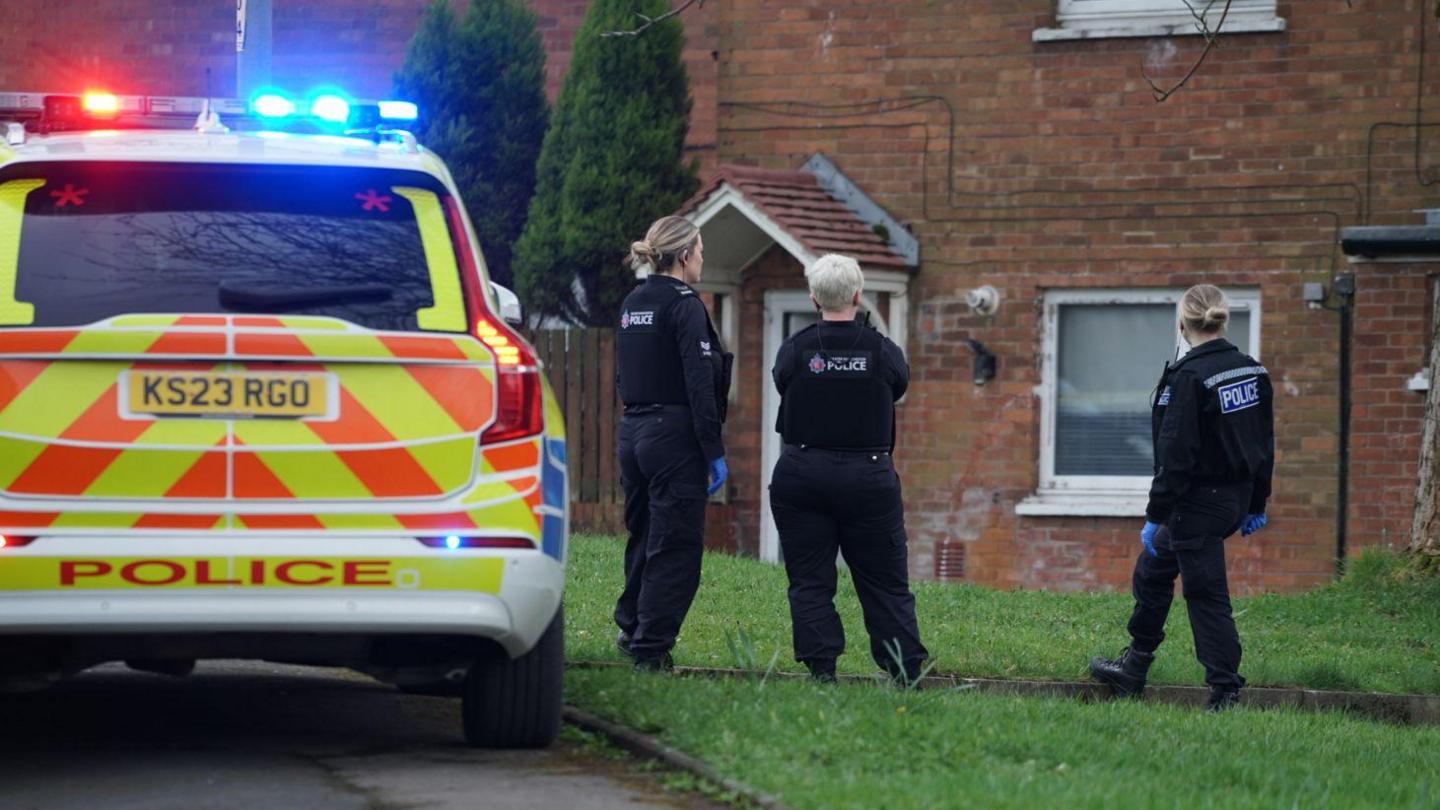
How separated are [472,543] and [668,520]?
232cm

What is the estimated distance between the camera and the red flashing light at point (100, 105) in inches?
272

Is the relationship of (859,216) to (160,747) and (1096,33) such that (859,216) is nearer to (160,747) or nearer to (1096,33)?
(1096,33)

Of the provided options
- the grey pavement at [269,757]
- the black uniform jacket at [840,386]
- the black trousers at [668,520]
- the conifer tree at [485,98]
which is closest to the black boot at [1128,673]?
the black uniform jacket at [840,386]

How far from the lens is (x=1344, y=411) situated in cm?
1493

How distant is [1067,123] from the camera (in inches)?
610

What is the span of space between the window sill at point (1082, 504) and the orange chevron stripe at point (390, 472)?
9895 millimetres

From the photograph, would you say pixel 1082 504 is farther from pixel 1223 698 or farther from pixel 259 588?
pixel 259 588

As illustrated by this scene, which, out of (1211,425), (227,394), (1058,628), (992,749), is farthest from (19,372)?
(1058,628)

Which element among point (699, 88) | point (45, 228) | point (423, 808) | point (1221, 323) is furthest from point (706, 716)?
point (699, 88)

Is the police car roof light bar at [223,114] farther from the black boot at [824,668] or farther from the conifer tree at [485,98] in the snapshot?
the conifer tree at [485,98]

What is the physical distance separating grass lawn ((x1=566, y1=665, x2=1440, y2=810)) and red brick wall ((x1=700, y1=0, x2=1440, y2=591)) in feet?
23.4

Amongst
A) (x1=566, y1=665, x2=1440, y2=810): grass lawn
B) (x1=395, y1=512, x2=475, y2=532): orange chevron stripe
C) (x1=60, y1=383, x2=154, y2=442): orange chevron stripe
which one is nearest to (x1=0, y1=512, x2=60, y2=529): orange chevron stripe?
(x1=60, y1=383, x2=154, y2=442): orange chevron stripe

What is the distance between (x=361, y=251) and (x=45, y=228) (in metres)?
0.84

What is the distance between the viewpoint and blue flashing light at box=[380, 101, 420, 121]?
6875 mm
